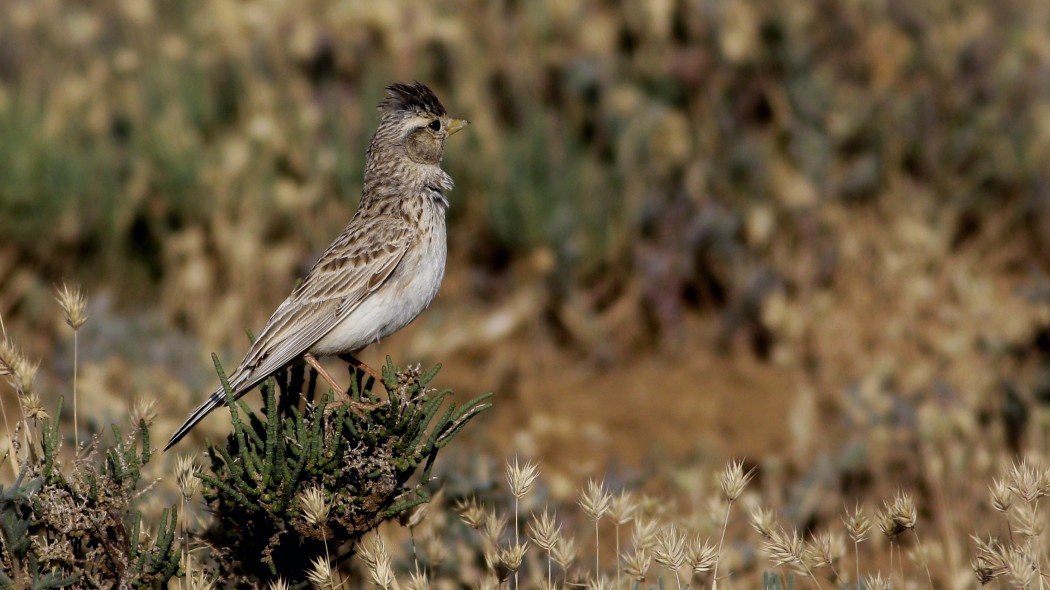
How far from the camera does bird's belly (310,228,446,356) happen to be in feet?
17.4

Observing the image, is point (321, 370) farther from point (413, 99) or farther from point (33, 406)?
point (413, 99)

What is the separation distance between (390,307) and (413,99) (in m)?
1.07

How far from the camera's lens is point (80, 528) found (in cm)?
409

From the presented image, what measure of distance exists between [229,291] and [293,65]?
1.83 meters

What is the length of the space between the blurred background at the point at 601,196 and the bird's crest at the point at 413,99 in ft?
7.47

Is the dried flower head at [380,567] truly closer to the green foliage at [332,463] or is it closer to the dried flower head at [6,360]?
the green foliage at [332,463]

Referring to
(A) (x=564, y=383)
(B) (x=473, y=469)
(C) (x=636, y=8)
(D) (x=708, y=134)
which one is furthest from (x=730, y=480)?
(C) (x=636, y=8)

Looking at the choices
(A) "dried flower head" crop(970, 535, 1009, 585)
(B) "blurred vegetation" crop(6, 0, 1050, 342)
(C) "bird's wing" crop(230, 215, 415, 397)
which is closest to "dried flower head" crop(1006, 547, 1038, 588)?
(A) "dried flower head" crop(970, 535, 1009, 585)

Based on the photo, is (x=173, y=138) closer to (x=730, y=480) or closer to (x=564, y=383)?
(x=564, y=383)

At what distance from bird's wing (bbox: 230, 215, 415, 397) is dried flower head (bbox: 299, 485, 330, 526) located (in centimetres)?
110

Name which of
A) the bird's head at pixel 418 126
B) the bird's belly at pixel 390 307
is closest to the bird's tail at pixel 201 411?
the bird's belly at pixel 390 307

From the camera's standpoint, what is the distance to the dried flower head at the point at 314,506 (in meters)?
3.77

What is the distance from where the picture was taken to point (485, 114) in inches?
344

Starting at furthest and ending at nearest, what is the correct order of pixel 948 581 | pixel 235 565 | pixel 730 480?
pixel 948 581, pixel 235 565, pixel 730 480
